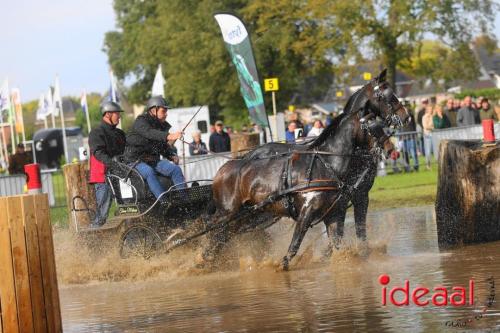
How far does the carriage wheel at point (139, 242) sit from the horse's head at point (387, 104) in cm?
329

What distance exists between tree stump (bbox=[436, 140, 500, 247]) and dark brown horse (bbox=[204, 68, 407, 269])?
124 cm

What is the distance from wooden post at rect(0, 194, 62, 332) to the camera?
8430 millimetres

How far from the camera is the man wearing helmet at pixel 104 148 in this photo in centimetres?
1419

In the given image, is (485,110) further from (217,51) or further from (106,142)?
(217,51)

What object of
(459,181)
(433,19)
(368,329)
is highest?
(433,19)

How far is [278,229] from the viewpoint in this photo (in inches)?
667

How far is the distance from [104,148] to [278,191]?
104 inches

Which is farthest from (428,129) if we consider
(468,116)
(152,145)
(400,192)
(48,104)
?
(48,104)

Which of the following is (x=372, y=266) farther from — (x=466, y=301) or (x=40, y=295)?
(x=40, y=295)

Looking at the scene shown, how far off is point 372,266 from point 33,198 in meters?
4.91

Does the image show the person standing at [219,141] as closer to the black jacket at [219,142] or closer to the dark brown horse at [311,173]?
the black jacket at [219,142]

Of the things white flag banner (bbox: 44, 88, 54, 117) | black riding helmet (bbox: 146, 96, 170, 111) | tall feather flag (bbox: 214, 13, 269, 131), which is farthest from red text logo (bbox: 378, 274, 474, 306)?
white flag banner (bbox: 44, 88, 54, 117)

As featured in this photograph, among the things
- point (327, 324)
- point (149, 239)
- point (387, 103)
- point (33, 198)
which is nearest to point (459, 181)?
point (387, 103)

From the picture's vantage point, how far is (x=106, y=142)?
14344 millimetres
